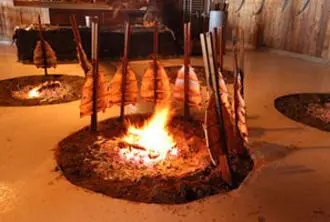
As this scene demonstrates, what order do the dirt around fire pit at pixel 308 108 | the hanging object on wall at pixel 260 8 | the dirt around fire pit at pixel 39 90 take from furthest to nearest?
the hanging object on wall at pixel 260 8 → the dirt around fire pit at pixel 39 90 → the dirt around fire pit at pixel 308 108

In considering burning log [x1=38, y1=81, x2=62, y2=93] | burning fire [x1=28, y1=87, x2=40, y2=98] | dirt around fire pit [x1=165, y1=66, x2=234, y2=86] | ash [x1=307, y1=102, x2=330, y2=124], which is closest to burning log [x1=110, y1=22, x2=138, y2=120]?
burning fire [x1=28, y1=87, x2=40, y2=98]

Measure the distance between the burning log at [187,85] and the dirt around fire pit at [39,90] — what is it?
1682mm

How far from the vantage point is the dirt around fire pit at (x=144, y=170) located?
7.40 ft

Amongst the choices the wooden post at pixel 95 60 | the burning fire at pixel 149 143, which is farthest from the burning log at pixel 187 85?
the wooden post at pixel 95 60

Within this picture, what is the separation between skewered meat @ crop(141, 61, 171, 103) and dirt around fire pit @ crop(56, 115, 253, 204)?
50cm

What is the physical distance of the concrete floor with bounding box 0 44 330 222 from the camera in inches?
79.0

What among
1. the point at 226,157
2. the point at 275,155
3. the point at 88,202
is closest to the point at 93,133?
the point at 88,202

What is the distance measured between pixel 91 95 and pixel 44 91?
1869mm

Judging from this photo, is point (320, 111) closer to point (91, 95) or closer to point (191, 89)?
point (191, 89)

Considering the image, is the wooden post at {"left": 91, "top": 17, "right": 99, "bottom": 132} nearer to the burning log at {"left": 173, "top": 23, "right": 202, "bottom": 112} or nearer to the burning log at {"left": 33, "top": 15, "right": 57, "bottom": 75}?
the burning log at {"left": 173, "top": 23, "right": 202, "bottom": 112}

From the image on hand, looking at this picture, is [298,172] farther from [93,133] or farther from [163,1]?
[163,1]

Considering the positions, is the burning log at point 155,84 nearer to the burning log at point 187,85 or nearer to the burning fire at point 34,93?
the burning log at point 187,85

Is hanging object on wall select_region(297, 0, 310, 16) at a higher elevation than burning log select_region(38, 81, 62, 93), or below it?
higher

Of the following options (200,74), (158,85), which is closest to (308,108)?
(158,85)
